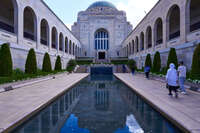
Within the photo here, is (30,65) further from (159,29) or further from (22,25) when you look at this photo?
(159,29)

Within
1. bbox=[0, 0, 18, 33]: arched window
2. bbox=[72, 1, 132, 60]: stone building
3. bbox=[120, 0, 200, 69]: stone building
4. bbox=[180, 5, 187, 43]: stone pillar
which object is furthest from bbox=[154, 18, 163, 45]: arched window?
bbox=[72, 1, 132, 60]: stone building

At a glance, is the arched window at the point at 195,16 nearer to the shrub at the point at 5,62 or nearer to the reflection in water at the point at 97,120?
the reflection in water at the point at 97,120

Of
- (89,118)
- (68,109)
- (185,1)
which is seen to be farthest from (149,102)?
(185,1)

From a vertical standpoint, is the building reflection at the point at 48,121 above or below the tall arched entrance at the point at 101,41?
below

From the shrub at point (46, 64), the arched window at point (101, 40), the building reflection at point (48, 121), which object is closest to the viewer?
the building reflection at point (48, 121)

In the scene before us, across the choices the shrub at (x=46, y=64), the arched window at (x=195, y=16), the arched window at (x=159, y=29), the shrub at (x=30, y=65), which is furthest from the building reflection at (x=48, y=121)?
the arched window at (x=195, y=16)

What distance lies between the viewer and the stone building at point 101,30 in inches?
2014

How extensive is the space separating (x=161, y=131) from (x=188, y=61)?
10980 mm

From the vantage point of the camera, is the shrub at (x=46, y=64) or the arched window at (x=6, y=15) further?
the arched window at (x=6, y=15)

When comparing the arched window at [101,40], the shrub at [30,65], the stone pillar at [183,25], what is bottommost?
the shrub at [30,65]

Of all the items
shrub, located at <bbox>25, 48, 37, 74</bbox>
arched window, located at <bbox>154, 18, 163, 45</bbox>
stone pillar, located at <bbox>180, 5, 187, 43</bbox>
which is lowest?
shrub, located at <bbox>25, 48, 37, 74</bbox>

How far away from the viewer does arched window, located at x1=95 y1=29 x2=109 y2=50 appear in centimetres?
5253

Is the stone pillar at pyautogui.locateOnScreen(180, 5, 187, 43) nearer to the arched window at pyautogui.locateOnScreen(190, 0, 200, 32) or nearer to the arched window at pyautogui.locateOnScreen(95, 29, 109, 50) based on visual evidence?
the arched window at pyautogui.locateOnScreen(190, 0, 200, 32)

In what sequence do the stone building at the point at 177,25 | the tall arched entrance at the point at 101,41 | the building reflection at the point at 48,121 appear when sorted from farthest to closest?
the tall arched entrance at the point at 101,41 → the stone building at the point at 177,25 → the building reflection at the point at 48,121
